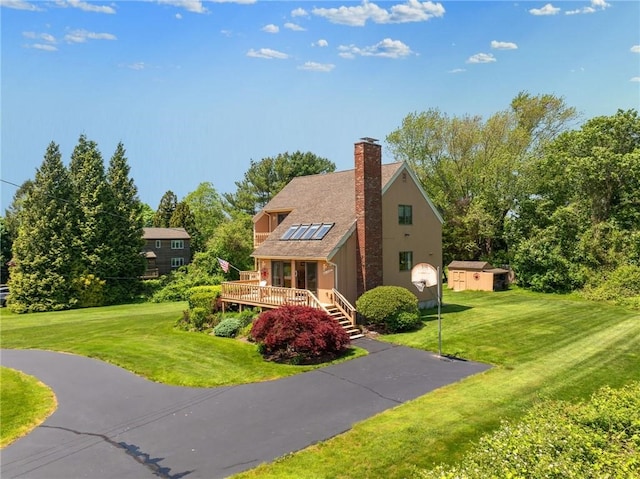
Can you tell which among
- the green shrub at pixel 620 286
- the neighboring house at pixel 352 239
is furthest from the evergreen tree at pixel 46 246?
the green shrub at pixel 620 286

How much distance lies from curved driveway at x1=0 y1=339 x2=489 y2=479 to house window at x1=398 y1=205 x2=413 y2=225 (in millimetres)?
8998

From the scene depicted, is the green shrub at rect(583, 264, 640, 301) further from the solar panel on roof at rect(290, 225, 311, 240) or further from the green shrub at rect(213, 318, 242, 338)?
the green shrub at rect(213, 318, 242, 338)

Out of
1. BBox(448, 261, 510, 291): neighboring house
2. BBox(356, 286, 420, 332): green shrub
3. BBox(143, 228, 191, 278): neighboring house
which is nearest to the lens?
BBox(356, 286, 420, 332): green shrub

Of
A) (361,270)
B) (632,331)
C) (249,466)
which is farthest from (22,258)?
(632,331)

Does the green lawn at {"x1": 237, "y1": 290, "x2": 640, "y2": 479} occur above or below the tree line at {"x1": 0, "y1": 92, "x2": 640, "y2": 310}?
below

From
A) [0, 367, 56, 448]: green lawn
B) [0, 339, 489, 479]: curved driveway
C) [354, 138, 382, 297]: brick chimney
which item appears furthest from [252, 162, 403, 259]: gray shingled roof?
[0, 367, 56, 448]: green lawn

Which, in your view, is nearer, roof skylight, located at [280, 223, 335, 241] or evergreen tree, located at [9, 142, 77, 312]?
roof skylight, located at [280, 223, 335, 241]

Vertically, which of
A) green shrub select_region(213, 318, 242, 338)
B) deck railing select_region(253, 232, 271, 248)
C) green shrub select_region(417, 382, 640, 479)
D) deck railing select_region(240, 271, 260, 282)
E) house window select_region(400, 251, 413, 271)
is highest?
deck railing select_region(253, 232, 271, 248)

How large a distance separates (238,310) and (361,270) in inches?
261

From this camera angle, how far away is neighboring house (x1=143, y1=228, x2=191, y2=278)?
5284 cm

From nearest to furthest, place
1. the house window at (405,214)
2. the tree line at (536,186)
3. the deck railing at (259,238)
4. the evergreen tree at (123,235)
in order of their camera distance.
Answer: the house window at (405,214) < the deck railing at (259,238) < the tree line at (536,186) < the evergreen tree at (123,235)

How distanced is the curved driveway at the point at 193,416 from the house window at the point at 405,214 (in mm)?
8998

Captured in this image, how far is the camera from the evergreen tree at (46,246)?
1416 inches

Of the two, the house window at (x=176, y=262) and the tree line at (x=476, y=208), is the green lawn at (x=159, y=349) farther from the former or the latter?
the house window at (x=176, y=262)
